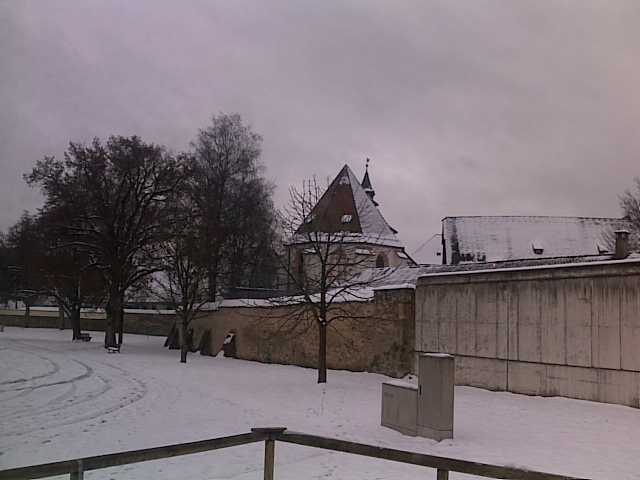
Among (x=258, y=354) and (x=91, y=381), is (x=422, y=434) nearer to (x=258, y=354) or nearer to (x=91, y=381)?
(x=91, y=381)

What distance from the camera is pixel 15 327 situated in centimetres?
6322

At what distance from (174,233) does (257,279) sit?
43.7ft

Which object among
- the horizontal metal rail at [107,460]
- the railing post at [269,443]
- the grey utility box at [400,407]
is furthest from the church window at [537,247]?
the horizontal metal rail at [107,460]

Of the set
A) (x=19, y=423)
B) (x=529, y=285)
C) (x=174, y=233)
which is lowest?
(x=19, y=423)

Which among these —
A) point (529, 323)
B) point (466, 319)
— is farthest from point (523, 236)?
point (529, 323)

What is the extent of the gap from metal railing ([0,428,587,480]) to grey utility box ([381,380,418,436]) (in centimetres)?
577

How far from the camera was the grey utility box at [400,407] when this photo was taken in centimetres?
1155

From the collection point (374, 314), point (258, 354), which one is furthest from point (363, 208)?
point (374, 314)

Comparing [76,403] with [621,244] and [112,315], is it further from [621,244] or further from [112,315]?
[112,315]

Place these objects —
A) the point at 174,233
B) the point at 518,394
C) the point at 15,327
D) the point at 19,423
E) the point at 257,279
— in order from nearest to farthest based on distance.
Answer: the point at 19,423 < the point at 518,394 < the point at 174,233 < the point at 257,279 < the point at 15,327

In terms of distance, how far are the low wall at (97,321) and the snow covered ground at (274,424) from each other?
36.1 meters

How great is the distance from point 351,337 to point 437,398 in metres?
12.3

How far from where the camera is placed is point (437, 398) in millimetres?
11156

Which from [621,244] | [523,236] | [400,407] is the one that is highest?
[523,236]
